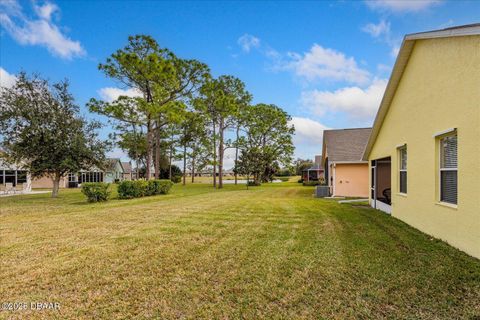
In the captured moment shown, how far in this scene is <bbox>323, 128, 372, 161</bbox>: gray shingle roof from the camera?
18094 mm

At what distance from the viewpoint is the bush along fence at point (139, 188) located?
16359 millimetres

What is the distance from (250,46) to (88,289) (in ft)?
49.6

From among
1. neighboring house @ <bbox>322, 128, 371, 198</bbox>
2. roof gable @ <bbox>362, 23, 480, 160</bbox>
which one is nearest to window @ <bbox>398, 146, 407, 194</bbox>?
roof gable @ <bbox>362, 23, 480, 160</bbox>

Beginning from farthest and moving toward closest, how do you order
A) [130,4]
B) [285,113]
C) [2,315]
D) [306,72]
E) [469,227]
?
[285,113]
[306,72]
[130,4]
[469,227]
[2,315]

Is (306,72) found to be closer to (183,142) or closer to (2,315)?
(2,315)

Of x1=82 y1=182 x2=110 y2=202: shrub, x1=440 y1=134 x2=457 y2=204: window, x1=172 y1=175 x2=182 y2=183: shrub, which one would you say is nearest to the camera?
x1=440 y1=134 x2=457 y2=204: window

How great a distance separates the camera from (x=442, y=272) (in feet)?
13.1

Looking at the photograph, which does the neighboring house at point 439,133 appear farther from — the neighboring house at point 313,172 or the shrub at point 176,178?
the shrub at point 176,178

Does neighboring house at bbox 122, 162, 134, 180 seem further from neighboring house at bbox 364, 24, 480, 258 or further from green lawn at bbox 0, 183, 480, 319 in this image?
neighboring house at bbox 364, 24, 480, 258

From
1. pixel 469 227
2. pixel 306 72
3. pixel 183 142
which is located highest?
pixel 306 72

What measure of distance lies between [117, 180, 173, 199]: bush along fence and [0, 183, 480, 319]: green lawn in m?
9.09

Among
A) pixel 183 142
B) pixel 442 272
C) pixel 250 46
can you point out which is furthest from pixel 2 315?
pixel 183 142

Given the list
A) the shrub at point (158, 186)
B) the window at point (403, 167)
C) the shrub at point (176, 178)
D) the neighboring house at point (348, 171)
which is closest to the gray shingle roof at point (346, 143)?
the neighboring house at point (348, 171)

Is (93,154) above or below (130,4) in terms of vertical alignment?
below
